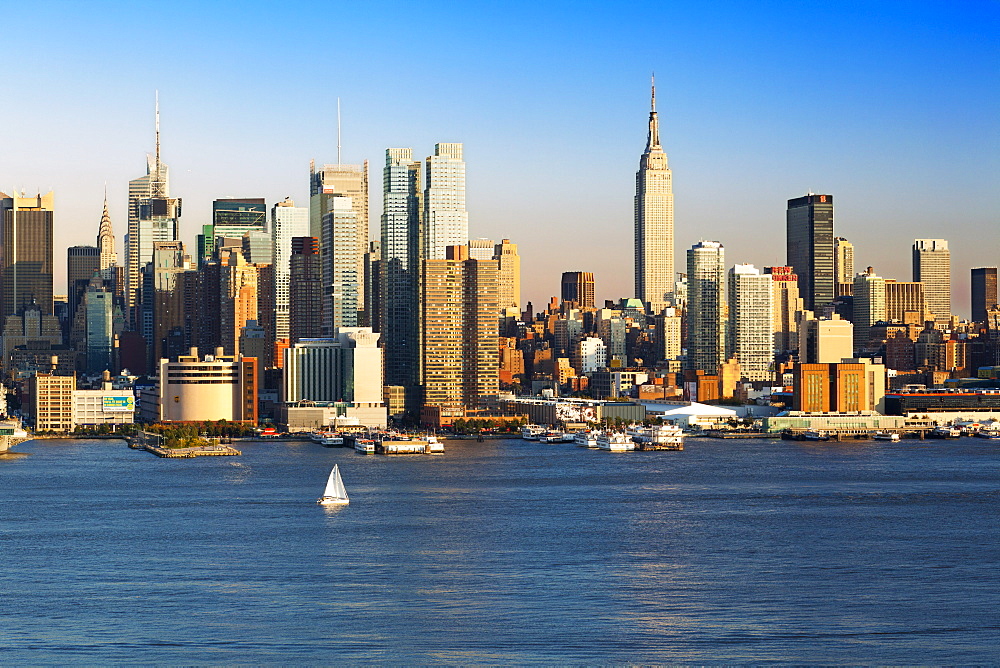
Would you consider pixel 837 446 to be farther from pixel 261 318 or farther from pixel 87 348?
pixel 87 348

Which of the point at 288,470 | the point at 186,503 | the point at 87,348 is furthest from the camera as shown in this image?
the point at 87,348

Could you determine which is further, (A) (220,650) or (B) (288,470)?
(B) (288,470)

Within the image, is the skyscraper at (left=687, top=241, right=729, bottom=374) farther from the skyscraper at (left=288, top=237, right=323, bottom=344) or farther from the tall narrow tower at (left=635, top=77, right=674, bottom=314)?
the tall narrow tower at (left=635, top=77, right=674, bottom=314)

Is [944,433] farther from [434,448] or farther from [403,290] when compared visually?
[403,290]

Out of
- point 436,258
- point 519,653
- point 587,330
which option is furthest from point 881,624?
point 587,330

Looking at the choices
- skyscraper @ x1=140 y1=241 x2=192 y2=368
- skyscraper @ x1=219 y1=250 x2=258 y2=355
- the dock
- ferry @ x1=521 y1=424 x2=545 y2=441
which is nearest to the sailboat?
the dock

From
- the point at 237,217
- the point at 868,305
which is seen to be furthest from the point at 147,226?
the point at 868,305
